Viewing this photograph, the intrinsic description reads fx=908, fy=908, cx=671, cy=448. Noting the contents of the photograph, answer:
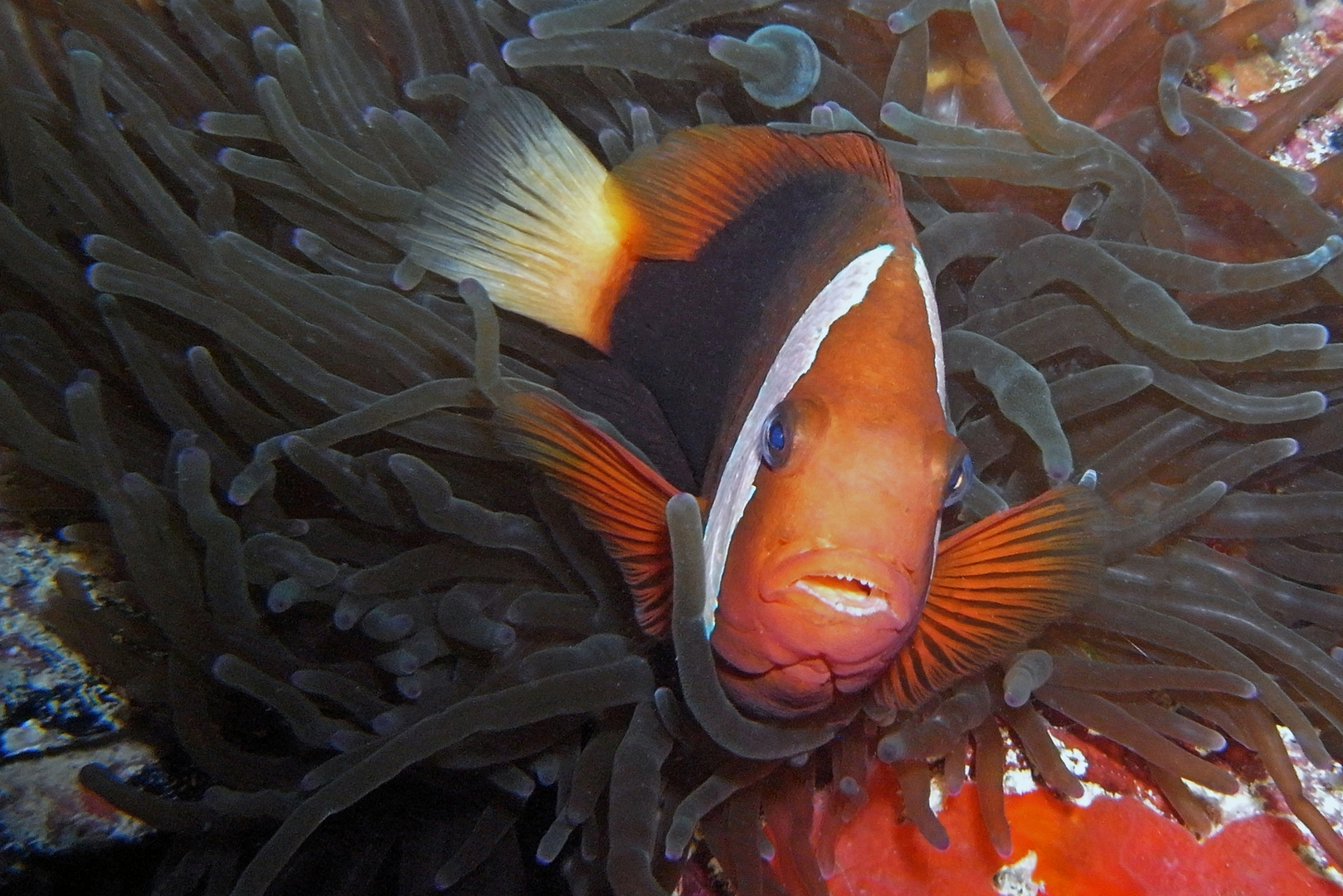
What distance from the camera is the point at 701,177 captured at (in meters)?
1.37

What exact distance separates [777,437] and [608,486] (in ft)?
0.74

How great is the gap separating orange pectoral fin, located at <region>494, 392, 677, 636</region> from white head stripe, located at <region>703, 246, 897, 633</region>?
0.07 meters

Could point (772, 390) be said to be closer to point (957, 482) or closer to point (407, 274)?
point (957, 482)

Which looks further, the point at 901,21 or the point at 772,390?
the point at 901,21

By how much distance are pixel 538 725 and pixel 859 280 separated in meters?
0.80

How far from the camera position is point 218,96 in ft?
5.31

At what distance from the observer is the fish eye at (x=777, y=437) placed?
3.03ft

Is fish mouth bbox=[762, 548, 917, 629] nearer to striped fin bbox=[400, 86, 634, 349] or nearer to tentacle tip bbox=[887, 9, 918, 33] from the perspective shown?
A: striped fin bbox=[400, 86, 634, 349]

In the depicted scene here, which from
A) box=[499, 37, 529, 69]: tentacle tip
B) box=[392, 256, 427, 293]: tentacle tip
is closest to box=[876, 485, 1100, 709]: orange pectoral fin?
box=[392, 256, 427, 293]: tentacle tip

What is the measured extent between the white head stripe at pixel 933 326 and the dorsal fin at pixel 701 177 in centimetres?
23

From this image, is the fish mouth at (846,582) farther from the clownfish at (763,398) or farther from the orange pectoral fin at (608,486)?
the orange pectoral fin at (608,486)

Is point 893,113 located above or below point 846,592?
above

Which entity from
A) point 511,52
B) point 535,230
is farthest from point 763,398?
point 511,52

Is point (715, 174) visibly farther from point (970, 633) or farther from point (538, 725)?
point (538, 725)
